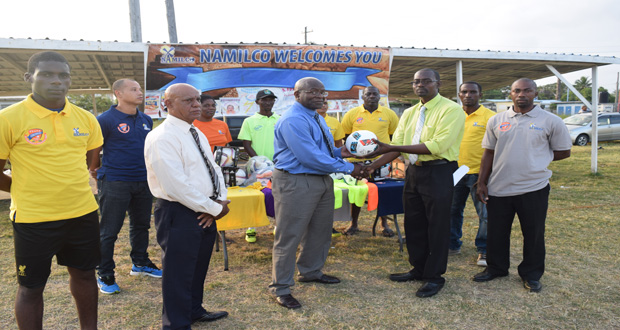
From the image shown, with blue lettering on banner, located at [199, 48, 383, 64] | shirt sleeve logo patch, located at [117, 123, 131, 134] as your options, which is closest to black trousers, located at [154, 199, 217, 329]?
shirt sleeve logo patch, located at [117, 123, 131, 134]

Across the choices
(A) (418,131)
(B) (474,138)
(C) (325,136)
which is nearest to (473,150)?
(B) (474,138)

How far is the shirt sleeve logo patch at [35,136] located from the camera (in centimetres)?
236

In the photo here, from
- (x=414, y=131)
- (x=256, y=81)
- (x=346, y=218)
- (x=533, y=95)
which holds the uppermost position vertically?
(x=256, y=81)

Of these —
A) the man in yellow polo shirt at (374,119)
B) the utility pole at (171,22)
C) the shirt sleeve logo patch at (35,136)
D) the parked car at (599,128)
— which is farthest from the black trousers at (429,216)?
the parked car at (599,128)

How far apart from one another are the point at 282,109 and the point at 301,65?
3.08 feet

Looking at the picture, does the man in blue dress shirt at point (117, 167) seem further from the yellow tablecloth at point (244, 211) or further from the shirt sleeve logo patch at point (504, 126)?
the shirt sleeve logo patch at point (504, 126)

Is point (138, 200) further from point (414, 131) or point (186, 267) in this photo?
point (414, 131)

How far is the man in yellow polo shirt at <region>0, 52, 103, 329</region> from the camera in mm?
2371

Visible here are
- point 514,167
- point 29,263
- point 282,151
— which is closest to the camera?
point 29,263

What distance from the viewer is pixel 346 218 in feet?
15.4

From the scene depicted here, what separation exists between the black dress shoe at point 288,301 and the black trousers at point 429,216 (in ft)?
4.23

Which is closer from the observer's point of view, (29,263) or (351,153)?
(29,263)

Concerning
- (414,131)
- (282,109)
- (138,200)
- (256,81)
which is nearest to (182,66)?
(256,81)

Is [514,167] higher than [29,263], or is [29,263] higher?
[514,167]
